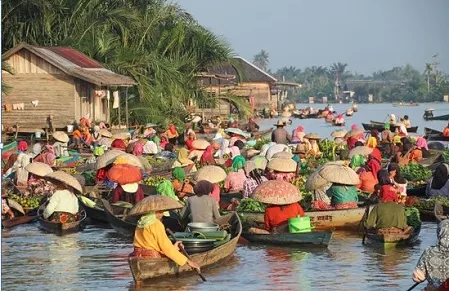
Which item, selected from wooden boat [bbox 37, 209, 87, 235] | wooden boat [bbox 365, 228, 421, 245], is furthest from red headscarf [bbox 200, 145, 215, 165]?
wooden boat [bbox 365, 228, 421, 245]

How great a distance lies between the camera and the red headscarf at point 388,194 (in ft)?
47.7

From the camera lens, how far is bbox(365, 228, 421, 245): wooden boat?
1391cm

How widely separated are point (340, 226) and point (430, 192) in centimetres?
264

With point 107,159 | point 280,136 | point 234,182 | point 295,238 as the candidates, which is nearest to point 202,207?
point 295,238

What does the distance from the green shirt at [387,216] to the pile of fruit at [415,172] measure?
7.40 metres

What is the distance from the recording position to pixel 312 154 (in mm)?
26375

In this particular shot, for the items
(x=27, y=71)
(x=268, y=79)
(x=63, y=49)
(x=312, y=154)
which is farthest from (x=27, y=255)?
(x=268, y=79)

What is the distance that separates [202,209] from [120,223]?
6.45 feet

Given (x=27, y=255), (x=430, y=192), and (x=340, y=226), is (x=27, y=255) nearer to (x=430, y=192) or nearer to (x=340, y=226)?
(x=340, y=226)

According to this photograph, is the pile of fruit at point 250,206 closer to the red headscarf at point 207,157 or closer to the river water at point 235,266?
the river water at point 235,266

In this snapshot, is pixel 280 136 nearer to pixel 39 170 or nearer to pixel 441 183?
pixel 441 183

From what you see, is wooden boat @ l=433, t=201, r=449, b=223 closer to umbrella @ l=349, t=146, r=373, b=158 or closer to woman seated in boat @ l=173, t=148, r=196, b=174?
woman seated in boat @ l=173, t=148, r=196, b=174

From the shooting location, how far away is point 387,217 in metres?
13.8

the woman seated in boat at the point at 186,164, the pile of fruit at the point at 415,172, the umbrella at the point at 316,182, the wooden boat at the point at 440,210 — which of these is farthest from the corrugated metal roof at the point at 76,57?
the wooden boat at the point at 440,210
